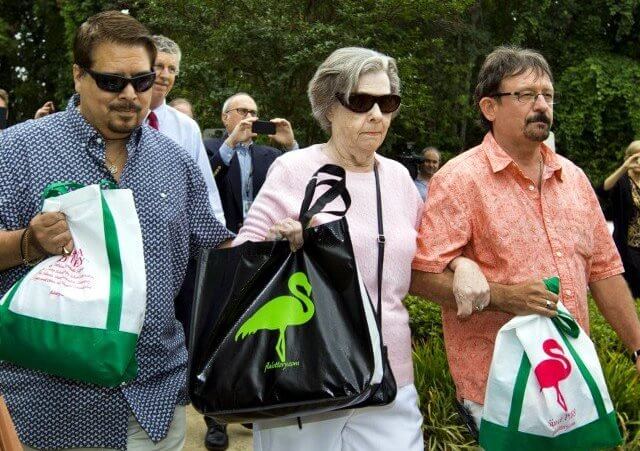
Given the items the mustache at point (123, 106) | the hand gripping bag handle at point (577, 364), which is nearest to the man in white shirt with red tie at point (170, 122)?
the mustache at point (123, 106)

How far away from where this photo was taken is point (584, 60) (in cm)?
1889

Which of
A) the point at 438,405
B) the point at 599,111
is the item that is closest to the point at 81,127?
the point at 438,405

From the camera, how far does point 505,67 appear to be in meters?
3.11

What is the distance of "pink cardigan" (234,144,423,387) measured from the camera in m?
2.79

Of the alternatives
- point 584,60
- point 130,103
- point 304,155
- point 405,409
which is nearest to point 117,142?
point 130,103

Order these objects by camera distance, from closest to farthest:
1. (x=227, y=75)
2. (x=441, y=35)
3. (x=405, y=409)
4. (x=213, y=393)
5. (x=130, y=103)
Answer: (x=213, y=393) < (x=130, y=103) < (x=405, y=409) < (x=227, y=75) < (x=441, y=35)

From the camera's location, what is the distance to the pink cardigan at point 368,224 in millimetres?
2789

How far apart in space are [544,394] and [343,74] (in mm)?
1291

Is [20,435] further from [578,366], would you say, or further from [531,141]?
[531,141]

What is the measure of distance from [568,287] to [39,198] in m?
1.83

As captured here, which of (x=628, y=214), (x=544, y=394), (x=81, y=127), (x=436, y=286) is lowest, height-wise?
(x=628, y=214)

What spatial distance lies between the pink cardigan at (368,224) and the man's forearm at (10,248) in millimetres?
786

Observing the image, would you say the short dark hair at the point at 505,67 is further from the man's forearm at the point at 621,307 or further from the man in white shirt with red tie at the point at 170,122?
the man in white shirt with red tie at the point at 170,122

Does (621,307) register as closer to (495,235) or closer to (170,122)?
(495,235)
